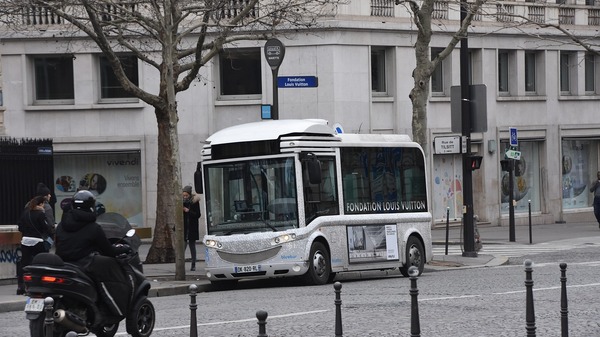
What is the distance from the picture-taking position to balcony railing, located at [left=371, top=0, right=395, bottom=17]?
38625 mm

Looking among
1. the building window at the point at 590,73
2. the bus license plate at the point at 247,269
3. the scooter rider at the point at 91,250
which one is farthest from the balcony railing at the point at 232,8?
the building window at the point at 590,73

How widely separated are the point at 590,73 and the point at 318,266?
88.9ft

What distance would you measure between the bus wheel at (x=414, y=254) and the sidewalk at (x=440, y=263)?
1.44 meters

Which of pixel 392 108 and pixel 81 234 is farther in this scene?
pixel 392 108

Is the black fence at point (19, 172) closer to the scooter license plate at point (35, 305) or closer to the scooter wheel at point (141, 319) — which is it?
the scooter wheel at point (141, 319)

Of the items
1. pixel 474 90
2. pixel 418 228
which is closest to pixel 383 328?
pixel 418 228

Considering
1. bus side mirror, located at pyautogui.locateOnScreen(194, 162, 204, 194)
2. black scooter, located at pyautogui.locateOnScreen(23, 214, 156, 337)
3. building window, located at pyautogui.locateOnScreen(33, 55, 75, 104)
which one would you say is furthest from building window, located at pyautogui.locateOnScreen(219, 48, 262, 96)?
black scooter, located at pyautogui.locateOnScreen(23, 214, 156, 337)

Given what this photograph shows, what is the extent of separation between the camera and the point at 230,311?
1714 cm

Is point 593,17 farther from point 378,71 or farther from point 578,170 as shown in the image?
point 378,71

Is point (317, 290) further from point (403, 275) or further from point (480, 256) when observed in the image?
point (480, 256)

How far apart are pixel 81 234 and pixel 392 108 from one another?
26589 mm

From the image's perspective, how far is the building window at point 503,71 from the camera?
43.3 m

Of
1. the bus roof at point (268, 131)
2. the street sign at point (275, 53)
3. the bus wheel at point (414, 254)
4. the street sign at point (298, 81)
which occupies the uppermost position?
the street sign at point (275, 53)

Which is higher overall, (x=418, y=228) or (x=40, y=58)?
(x=40, y=58)
